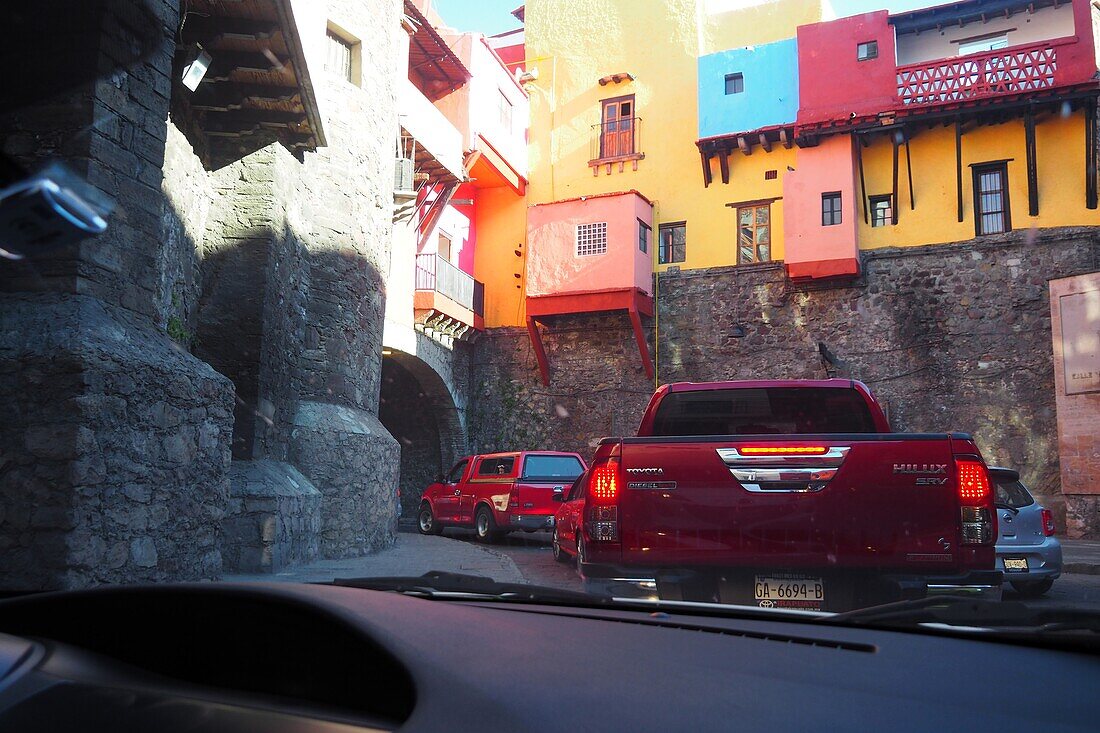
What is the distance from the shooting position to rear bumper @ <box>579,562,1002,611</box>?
5.11 metres

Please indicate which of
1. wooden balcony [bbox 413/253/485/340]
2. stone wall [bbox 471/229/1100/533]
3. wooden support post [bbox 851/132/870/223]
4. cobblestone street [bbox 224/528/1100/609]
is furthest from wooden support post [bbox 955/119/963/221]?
wooden balcony [bbox 413/253/485/340]

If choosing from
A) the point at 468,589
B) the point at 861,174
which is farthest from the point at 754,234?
the point at 468,589

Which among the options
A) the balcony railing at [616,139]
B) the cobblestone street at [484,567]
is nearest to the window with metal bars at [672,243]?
the balcony railing at [616,139]

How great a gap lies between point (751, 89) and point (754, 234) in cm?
399

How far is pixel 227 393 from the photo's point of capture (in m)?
7.91

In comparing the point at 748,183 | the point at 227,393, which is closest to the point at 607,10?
the point at 748,183

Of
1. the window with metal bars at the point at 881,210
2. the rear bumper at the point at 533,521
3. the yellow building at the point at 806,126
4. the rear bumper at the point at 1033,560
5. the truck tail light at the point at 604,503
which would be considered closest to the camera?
the truck tail light at the point at 604,503

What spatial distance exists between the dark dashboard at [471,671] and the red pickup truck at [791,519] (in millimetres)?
3275

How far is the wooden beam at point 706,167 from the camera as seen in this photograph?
26.2 m

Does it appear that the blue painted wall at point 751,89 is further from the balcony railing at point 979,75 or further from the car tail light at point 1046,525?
the car tail light at point 1046,525

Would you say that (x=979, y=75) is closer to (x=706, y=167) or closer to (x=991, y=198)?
(x=991, y=198)

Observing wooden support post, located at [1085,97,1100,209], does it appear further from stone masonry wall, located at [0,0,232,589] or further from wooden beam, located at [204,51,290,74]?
stone masonry wall, located at [0,0,232,589]

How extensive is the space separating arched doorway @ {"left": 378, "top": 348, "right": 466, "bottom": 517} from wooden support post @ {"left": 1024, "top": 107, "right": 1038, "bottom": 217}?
15.7 m

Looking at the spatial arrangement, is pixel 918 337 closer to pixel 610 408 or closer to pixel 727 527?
pixel 610 408
